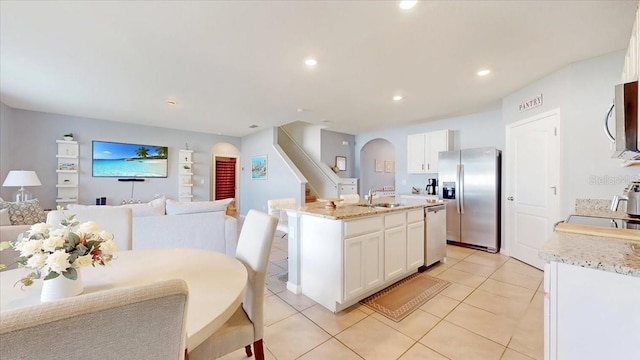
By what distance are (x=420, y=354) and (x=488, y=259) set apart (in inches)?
106

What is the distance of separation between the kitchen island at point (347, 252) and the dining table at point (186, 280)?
103 centimetres

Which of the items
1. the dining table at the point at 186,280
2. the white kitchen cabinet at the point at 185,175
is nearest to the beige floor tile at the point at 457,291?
the dining table at the point at 186,280

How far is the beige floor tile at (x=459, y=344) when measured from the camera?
172cm

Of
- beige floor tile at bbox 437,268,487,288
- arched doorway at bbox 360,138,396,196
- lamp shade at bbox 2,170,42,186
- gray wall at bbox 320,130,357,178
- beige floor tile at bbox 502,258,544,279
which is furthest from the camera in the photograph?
arched doorway at bbox 360,138,396,196

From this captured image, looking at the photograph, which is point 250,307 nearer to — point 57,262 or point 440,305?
point 57,262

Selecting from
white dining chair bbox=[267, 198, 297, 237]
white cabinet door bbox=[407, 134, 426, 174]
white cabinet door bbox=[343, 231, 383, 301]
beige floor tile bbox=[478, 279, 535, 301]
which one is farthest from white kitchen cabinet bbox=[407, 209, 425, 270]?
white cabinet door bbox=[407, 134, 426, 174]

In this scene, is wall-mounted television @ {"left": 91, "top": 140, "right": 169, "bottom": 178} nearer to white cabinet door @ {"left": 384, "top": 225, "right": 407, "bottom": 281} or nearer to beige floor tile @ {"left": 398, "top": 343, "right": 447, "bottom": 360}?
white cabinet door @ {"left": 384, "top": 225, "right": 407, "bottom": 281}

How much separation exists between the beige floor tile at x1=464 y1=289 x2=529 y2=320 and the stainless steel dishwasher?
2.31 feet

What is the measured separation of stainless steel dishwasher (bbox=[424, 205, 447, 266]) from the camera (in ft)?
10.6

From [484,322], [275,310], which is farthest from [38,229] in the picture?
[484,322]

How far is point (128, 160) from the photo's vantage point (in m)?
6.05

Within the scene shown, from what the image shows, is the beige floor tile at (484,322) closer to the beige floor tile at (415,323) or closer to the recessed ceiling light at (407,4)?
the beige floor tile at (415,323)

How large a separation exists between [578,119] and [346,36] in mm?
2721

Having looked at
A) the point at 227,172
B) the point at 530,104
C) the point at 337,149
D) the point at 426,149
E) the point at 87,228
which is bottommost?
the point at 87,228
